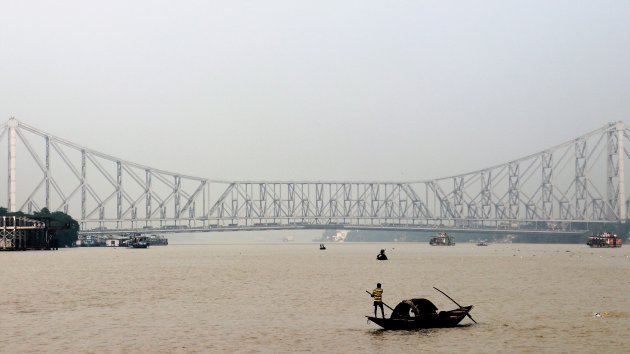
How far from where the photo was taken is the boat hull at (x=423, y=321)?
1812 inches

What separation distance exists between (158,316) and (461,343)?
18480 mm

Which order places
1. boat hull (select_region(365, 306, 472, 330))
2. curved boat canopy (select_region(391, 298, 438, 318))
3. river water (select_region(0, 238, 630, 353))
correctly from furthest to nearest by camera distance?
curved boat canopy (select_region(391, 298, 438, 318)) < boat hull (select_region(365, 306, 472, 330)) < river water (select_region(0, 238, 630, 353))

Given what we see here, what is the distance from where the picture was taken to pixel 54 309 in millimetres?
59656

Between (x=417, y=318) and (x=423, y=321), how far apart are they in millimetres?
467

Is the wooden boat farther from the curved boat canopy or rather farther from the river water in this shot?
the river water

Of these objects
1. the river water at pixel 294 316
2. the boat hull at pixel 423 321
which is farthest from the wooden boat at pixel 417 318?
the river water at pixel 294 316

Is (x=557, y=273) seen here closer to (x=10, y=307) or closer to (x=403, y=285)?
(x=403, y=285)

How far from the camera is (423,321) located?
46562mm

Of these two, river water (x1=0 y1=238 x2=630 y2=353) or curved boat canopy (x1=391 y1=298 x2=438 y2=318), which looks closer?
river water (x1=0 y1=238 x2=630 y2=353)

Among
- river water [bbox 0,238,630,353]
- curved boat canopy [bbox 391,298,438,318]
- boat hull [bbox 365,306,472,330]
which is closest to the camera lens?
river water [bbox 0,238,630,353]

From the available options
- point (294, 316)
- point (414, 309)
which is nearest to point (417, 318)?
point (414, 309)

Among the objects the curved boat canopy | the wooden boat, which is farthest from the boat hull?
the curved boat canopy

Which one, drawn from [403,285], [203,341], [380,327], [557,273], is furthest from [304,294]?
[557,273]

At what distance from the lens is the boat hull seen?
4603cm
